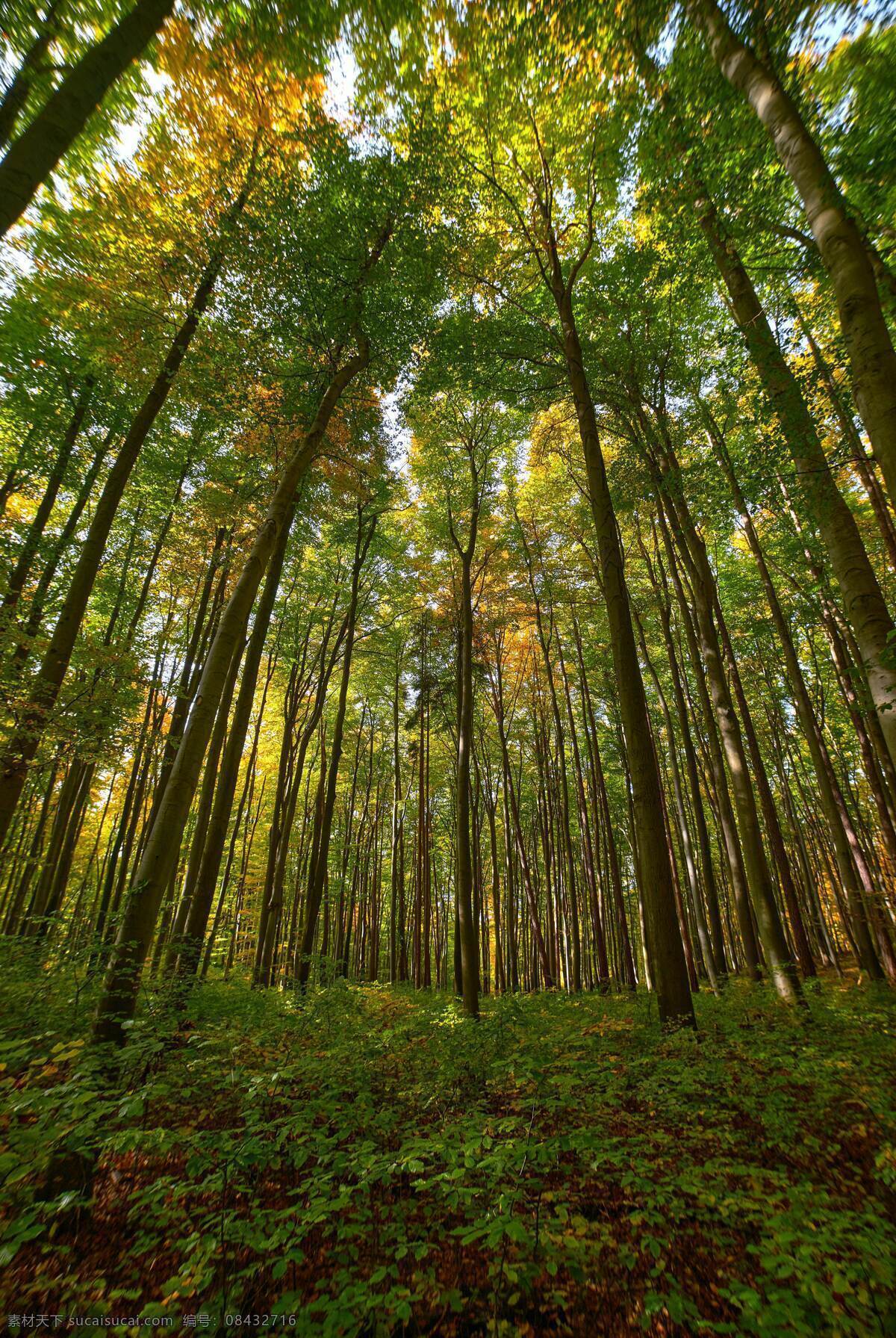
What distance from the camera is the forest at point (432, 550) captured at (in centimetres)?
266

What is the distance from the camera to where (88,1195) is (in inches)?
123

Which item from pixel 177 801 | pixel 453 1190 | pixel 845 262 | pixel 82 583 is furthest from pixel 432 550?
pixel 453 1190

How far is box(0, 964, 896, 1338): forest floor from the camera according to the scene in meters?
2.22

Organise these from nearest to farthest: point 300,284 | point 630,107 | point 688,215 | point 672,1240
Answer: point 672,1240, point 630,107, point 688,215, point 300,284

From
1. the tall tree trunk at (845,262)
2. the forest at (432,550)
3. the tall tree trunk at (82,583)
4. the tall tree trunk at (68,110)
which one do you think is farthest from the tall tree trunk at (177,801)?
the tall tree trunk at (845,262)

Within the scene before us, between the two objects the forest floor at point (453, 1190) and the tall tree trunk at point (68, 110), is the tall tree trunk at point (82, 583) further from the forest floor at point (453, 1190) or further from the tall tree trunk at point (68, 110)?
the tall tree trunk at point (68, 110)

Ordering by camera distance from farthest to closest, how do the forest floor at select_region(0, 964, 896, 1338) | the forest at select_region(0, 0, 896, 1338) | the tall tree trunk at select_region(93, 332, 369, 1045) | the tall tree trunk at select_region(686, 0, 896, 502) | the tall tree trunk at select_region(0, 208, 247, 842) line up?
the tall tree trunk at select_region(0, 208, 247, 842)
the tall tree trunk at select_region(93, 332, 369, 1045)
the tall tree trunk at select_region(686, 0, 896, 502)
the forest at select_region(0, 0, 896, 1338)
the forest floor at select_region(0, 964, 896, 1338)

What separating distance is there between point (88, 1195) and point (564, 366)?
1126 cm

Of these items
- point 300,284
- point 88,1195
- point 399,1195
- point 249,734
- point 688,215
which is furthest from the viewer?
point 249,734

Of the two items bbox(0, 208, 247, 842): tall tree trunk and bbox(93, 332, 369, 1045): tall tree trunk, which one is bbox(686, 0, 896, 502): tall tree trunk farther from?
bbox(0, 208, 247, 842): tall tree trunk

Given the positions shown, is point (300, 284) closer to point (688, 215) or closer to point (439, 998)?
point (688, 215)

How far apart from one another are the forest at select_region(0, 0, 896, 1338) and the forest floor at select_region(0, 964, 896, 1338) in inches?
1.4

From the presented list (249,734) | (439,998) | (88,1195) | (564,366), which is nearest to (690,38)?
(564,366)

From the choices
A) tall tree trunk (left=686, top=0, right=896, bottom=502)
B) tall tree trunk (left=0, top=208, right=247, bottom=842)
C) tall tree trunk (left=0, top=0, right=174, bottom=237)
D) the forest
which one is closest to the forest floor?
the forest
